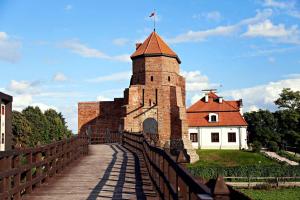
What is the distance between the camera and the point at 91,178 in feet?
37.2

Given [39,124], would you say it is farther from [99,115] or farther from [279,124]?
[279,124]

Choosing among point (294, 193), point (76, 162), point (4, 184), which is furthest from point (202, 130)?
point (4, 184)

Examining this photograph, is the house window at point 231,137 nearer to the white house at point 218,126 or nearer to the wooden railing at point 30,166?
the white house at point 218,126

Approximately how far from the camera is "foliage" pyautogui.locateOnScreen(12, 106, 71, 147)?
58625mm

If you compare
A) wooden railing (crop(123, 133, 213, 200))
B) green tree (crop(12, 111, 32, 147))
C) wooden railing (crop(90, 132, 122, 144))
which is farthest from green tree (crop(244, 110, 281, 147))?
wooden railing (crop(123, 133, 213, 200))

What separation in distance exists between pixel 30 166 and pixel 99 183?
90.2 inches

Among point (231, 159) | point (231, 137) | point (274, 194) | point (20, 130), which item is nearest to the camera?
point (274, 194)

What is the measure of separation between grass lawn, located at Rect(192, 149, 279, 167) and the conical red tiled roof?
11987 millimetres

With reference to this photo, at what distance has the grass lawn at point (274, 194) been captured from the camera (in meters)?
26.3

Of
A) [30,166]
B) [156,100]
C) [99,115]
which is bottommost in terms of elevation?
[30,166]

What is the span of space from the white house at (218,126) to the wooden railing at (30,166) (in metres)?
36.8

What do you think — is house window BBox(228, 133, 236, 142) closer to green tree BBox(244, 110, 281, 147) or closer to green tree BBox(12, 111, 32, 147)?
green tree BBox(244, 110, 281, 147)

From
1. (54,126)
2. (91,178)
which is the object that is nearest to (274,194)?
(91,178)

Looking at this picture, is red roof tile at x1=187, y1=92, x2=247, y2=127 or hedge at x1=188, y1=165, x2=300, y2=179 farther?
red roof tile at x1=187, y1=92, x2=247, y2=127
